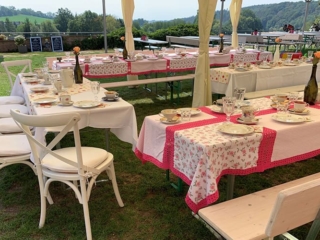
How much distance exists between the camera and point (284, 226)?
1.16 metres

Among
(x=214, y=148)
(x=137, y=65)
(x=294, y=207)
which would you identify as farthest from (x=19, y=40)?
(x=294, y=207)

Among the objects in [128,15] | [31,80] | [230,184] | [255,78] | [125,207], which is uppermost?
[128,15]

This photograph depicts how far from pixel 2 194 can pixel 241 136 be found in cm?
198

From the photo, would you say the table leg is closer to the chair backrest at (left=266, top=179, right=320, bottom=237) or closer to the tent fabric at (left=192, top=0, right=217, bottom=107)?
the chair backrest at (left=266, top=179, right=320, bottom=237)

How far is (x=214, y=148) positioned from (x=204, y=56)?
2.41 metres

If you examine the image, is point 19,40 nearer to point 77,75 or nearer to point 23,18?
point 23,18

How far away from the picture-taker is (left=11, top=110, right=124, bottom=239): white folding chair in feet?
5.33

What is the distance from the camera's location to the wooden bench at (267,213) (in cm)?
107

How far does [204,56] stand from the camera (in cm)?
376

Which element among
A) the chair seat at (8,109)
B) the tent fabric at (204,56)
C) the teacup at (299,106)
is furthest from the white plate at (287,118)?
the chair seat at (8,109)

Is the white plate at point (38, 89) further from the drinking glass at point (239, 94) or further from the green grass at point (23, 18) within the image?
the green grass at point (23, 18)

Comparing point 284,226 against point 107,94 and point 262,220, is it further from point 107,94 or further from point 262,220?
point 107,94

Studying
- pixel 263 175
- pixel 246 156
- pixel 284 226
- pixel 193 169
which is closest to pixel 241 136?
pixel 246 156

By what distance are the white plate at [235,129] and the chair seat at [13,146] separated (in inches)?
54.7
